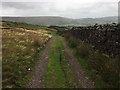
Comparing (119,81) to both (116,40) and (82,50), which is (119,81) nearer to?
(116,40)

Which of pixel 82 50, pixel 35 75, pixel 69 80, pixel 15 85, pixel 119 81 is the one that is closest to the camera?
pixel 119 81

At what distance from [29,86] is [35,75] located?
1.26 m

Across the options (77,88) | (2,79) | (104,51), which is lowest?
(77,88)

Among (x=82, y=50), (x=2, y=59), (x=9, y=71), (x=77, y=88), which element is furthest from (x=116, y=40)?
(x=2, y=59)

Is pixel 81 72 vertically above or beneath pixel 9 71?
beneath

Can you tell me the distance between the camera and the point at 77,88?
17.1ft

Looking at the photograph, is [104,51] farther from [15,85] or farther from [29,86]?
[15,85]

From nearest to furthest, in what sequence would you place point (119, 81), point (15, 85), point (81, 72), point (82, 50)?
point (119, 81)
point (15, 85)
point (81, 72)
point (82, 50)

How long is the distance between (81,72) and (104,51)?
2376 millimetres

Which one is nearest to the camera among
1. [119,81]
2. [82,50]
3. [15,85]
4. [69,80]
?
[119,81]

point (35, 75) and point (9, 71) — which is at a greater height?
point (9, 71)

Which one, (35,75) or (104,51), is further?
(104,51)

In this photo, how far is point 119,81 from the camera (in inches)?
175

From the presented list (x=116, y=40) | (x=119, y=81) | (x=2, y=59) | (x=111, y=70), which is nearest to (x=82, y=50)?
(x=116, y=40)
